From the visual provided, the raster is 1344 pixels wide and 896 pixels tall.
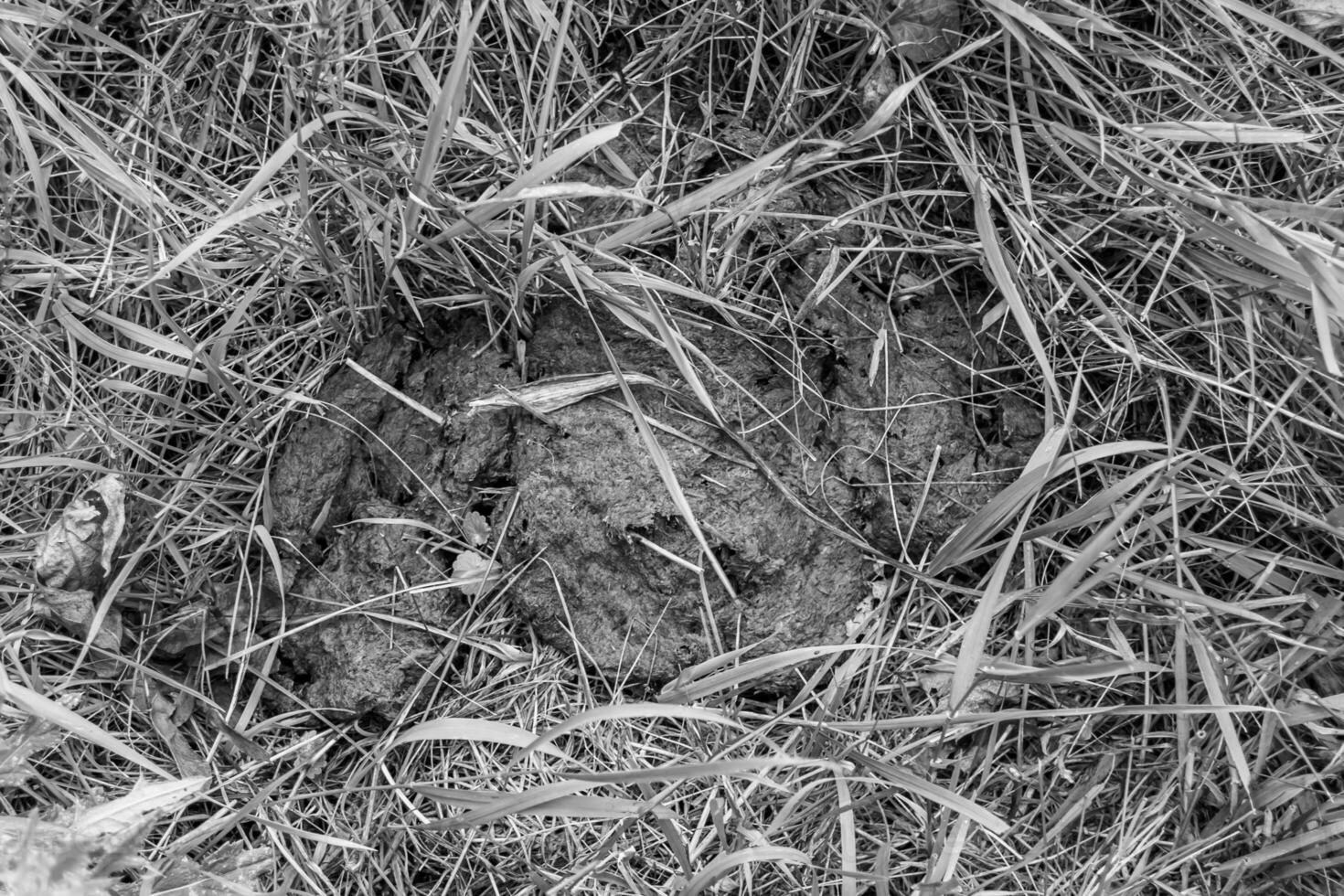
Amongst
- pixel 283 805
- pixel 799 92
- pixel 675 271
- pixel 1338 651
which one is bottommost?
pixel 283 805

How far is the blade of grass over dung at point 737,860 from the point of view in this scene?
1.82 metres

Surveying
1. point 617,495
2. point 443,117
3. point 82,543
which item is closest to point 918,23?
point 443,117

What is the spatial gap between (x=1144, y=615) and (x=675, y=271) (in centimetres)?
128

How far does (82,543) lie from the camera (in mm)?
2098

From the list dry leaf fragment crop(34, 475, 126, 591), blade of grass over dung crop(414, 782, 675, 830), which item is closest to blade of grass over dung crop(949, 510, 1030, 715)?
blade of grass over dung crop(414, 782, 675, 830)

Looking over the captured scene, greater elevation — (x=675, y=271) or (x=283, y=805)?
(x=675, y=271)

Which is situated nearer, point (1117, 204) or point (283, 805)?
point (283, 805)

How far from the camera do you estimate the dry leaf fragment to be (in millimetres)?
2090

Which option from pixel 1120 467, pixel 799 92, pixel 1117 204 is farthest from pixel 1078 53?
pixel 1120 467

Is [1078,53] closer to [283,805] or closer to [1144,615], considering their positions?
[1144,615]

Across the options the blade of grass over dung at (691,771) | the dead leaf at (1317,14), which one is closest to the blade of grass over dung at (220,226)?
the blade of grass over dung at (691,771)

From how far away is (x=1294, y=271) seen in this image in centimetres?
202

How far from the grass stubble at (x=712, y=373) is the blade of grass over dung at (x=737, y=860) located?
0.08m

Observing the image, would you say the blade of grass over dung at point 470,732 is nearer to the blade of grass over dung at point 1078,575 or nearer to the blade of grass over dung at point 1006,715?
the blade of grass over dung at point 1006,715
